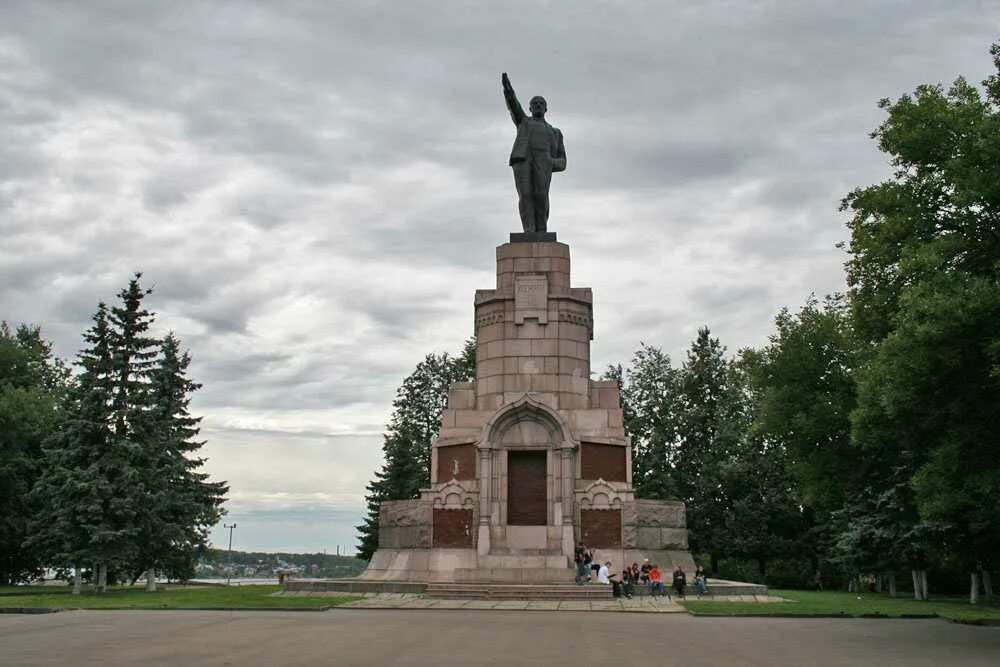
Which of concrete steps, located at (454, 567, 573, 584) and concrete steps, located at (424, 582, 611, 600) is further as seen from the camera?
concrete steps, located at (454, 567, 573, 584)

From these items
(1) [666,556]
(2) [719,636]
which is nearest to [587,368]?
(1) [666,556]

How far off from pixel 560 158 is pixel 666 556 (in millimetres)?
13830

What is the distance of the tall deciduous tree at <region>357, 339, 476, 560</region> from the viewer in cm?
5306

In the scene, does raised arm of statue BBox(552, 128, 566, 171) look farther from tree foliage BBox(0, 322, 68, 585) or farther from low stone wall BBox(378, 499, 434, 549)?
tree foliage BBox(0, 322, 68, 585)

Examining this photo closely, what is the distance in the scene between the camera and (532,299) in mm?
33125

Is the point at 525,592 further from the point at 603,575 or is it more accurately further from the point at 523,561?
the point at 603,575

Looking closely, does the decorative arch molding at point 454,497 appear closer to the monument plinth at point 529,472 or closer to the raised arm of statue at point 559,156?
the monument plinth at point 529,472

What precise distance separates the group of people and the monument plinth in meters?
0.51

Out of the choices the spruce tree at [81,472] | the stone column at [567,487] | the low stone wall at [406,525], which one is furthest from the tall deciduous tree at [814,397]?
the spruce tree at [81,472]

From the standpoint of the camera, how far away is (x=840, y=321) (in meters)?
31.5

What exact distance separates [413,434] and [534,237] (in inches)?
972

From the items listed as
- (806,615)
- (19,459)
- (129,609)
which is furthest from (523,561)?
(19,459)

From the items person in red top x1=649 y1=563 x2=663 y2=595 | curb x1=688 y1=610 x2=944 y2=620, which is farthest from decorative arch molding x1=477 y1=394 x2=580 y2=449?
curb x1=688 y1=610 x2=944 y2=620

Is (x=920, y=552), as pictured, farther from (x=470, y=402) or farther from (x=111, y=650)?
(x=111, y=650)
